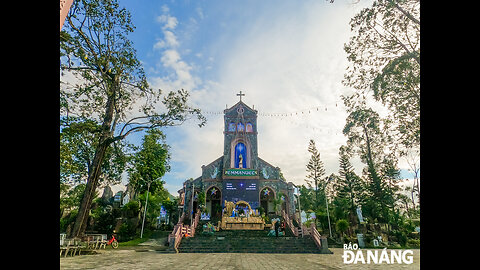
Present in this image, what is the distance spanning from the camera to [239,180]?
24938 millimetres

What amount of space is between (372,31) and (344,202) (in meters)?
25.8

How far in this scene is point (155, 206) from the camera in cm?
2534

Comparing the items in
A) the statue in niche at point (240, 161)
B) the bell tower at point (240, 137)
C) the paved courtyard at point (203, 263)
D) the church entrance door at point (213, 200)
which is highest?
the bell tower at point (240, 137)

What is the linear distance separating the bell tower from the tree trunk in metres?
16.4

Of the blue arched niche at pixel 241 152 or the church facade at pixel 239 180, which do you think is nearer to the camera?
the church facade at pixel 239 180

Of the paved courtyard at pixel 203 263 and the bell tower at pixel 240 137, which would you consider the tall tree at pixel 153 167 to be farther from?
the paved courtyard at pixel 203 263

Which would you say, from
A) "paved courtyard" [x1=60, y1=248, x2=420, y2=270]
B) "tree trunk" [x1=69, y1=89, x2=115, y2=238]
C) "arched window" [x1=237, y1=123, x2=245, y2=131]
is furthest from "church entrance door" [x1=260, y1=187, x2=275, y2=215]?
"tree trunk" [x1=69, y1=89, x2=115, y2=238]

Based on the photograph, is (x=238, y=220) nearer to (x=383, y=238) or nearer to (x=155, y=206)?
(x=155, y=206)

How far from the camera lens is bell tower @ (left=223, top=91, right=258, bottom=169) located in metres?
26.5

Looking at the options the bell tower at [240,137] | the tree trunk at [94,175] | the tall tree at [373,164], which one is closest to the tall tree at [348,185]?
the tall tree at [373,164]

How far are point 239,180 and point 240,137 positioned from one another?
207 inches

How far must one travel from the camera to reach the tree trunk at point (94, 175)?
9562 millimetres

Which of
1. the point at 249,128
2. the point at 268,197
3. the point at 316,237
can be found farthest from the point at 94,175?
the point at 249,128
